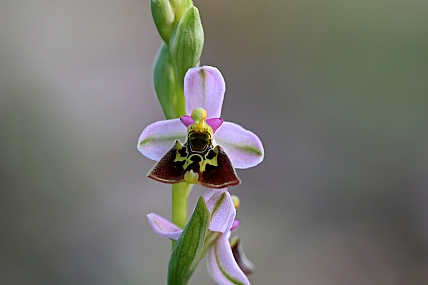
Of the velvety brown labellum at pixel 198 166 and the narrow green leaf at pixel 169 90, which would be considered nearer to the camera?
the velvety brown labellum at pixel 198 166

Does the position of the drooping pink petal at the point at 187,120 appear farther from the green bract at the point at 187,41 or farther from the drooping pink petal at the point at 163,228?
the drooping pink petal at the point at 163,228

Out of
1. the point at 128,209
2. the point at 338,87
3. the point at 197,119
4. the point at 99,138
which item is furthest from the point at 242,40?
the point at 197,119

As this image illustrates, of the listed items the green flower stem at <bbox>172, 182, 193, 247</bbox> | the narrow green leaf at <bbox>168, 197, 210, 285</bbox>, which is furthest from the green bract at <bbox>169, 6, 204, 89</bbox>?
the narrow green leaf at <bbox>168, 197, 210, 285</bbox>

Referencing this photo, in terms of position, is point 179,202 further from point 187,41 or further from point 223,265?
point 187,41

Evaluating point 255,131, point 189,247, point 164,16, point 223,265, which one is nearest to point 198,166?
point 189,247

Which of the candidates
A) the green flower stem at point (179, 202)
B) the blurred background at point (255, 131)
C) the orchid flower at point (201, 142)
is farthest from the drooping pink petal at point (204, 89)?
the blurred background at point (255, 131)

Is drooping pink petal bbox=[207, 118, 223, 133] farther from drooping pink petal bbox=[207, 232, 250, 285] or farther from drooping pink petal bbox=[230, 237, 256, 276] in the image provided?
drooping pink petal bbox=[230, 237, 256, 276]

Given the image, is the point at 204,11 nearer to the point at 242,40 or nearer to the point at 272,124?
the point at 242,40
